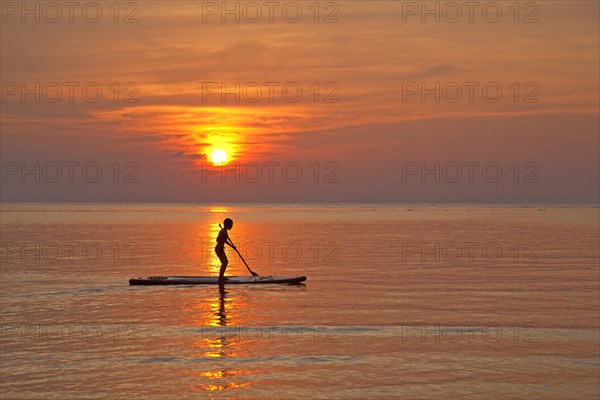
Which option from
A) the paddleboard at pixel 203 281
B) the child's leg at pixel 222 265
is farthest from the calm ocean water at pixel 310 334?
the child's leg at pixel 222 265

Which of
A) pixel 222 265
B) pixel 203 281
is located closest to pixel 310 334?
pixel 222 265

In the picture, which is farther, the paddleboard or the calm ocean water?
the paddleboard

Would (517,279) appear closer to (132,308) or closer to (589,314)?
(589,314)

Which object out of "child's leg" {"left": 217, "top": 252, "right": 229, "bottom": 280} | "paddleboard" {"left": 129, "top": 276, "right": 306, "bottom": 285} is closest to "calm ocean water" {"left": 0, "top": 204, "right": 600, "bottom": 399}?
"paddleboard" {"left": 129, "top": 276, "right": 306, "bottom": 285}

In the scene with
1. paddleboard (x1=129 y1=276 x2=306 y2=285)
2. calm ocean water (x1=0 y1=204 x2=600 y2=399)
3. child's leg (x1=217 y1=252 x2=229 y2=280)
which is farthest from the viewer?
paddleboard (x1=129 y1=276 x2=306 y2=285)

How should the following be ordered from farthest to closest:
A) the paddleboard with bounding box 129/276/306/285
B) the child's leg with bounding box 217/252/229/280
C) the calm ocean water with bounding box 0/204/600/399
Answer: the paddleboard with bounding box 129/276/306/285 → the child's leg with bounding box 217/252/229/280 → the calm ocean water with bounding box 0/204/600/399

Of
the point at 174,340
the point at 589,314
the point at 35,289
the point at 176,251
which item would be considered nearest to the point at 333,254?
the point at 176,251

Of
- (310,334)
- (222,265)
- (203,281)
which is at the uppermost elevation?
(222,265)

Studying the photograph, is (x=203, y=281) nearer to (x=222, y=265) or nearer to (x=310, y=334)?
(x=222, y=265)

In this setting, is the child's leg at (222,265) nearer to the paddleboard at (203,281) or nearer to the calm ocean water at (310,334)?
the paddleboard at (203,281)

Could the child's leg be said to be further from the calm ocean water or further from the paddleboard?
the calm ocean water

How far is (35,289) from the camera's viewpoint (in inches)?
1156

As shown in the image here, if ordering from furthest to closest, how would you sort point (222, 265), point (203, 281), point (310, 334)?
1. point (203, 281)
2. point (222, 265)
3. point (310, 334)

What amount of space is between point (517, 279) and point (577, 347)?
617 inches
